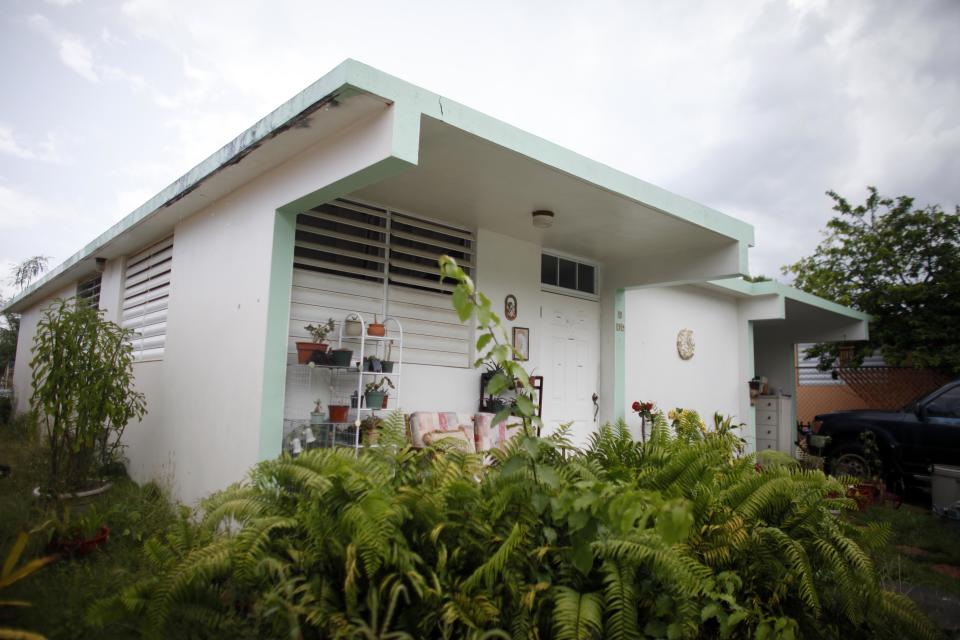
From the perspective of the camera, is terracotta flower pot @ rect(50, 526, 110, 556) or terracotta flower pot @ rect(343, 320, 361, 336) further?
terracotta flower pot @ rect(343, 320, 361, 336)

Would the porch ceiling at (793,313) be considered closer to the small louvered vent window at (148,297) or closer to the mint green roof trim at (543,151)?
the mint green roof trim at (543,151)

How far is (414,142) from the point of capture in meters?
3.56

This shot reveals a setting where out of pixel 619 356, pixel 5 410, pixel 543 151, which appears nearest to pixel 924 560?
pixel 619 356

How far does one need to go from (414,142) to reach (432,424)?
2784mm

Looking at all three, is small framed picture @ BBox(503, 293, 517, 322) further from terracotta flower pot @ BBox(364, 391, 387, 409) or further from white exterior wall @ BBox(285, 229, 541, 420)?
terracotta flower pot @ BBox(364, 391, 387, 409)

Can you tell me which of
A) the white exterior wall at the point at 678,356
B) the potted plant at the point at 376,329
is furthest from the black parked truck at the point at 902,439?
the potted plant at the point at 376,329

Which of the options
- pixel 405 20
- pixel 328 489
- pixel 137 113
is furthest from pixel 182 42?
pixel 328 489

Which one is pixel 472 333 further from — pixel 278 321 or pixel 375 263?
pixel 278 321

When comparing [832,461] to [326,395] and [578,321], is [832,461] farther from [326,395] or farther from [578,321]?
[326,395]

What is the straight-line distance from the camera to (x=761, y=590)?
2.59m

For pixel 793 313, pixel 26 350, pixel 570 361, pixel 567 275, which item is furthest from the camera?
pixel 26 350

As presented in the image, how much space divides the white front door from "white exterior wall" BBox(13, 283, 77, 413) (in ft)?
26.0

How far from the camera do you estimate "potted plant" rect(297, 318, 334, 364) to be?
4.57m

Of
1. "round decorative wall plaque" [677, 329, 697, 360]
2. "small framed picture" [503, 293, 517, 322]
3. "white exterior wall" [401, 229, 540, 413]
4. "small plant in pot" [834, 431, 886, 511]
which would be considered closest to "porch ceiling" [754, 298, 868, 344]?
"round decorative wall plaque" [677, 329, 697, 360]
